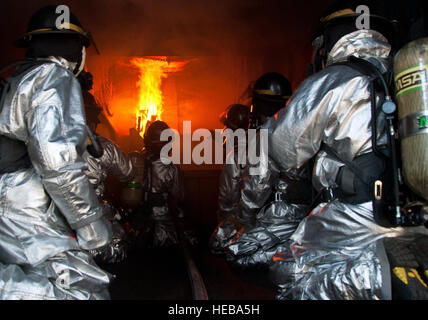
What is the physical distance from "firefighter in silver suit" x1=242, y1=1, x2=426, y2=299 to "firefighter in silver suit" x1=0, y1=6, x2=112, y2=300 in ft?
3.53

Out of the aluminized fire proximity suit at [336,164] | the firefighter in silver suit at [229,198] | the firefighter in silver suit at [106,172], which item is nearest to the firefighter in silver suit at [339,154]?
the aluminized fire proximity suit at [336,164]

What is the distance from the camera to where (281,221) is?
10.1ft

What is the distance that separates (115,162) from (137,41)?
122 inches

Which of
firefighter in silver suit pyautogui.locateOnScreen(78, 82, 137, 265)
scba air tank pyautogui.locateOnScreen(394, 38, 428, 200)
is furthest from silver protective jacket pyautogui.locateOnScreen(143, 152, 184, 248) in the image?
scba air tank pyautogui.locateOnScreen(394, 38, 428, 200)

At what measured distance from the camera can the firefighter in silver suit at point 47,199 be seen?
1633 mm

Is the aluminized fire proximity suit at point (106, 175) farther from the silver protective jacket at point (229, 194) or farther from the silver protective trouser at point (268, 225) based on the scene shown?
the silver protective trouser at point (268, 225)

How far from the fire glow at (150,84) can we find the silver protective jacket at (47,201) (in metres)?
5.34

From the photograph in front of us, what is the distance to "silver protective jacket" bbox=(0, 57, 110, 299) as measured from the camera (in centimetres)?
163

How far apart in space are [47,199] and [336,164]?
1504mm

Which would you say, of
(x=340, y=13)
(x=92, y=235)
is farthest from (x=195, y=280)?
(x=340, y=13)

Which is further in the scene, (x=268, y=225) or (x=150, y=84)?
(x=150, y=84)


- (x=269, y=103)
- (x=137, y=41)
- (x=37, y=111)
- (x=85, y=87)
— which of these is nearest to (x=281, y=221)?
(x=269, y=103)

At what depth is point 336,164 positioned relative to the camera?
186 centimetres

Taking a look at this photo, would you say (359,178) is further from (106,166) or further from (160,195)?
(160,195)
